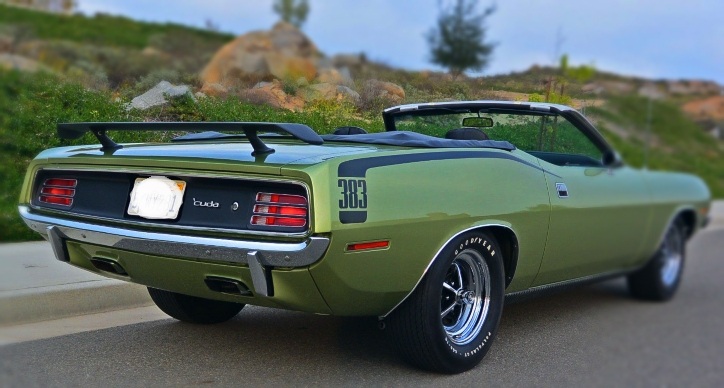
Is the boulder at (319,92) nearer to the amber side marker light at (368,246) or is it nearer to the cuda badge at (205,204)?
the cuda badge at (205,204)

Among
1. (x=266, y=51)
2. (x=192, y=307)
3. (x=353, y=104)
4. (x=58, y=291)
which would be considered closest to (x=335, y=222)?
(x=192, y=307)

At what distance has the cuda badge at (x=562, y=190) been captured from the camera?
14.1ft

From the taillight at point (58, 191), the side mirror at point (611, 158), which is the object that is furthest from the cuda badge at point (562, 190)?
the taillight at point (58, 191)

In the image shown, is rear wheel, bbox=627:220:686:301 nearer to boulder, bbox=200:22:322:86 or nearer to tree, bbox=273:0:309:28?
boulder, bbox=200:22:322:86

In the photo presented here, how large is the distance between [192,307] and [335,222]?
1851mm

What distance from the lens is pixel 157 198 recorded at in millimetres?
3490

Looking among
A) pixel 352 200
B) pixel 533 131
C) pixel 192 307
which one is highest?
pixel 533 131

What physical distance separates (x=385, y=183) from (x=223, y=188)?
0.71 meters

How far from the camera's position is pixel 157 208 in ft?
11.4

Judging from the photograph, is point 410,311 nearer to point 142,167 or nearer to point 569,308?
point 142,167

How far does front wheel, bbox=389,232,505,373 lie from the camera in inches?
140

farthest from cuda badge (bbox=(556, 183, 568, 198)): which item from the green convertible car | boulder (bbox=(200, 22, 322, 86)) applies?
boulder (bbox=(200, 22, 322, 86))

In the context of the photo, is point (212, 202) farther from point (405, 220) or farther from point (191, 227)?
point (405, 220)

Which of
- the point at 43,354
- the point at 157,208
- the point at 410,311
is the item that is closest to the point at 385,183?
the point at 410,311
